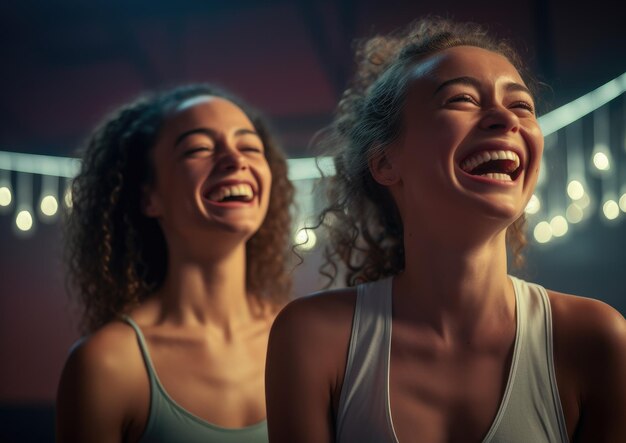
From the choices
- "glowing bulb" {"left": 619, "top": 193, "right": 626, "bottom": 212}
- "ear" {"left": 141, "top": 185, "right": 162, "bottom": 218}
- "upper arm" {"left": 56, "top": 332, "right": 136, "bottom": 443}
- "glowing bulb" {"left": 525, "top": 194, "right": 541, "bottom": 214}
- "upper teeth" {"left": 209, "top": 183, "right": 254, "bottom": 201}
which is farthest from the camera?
"glowing bulb" {"left": 619, "top": 193, "right": 626, "bottom": 212}

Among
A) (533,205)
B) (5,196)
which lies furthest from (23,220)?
(533,205)

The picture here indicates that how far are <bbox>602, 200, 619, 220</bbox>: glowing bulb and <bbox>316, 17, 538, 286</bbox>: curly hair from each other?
0.72 meters

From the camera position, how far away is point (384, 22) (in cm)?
242

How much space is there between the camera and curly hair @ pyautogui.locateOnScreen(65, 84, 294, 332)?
1.84 metres

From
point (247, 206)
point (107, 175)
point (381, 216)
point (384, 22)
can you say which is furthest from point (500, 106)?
point (384, 22)

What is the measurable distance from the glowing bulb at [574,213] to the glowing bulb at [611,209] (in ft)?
0.23

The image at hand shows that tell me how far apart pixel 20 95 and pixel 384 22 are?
1341mm

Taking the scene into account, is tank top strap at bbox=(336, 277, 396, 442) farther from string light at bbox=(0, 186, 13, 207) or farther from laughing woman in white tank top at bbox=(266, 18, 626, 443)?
string light at bbox=(0, 186, 13, 207)

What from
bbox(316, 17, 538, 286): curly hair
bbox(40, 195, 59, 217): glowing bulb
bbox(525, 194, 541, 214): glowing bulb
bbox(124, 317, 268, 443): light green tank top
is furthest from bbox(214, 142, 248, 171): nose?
bbox(40, 195, 59, 217): glowing bulb

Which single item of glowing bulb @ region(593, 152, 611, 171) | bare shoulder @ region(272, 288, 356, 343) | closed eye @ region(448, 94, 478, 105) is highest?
glowing bulb @ region(593, 152, 611, 171)

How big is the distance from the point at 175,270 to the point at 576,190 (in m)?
1.28

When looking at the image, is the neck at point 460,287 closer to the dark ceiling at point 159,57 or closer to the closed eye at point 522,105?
the closed eye at point 522,105

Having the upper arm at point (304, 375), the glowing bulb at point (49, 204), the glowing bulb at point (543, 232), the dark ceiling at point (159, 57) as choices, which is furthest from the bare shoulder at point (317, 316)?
the glowing bulb at point (49, 204)

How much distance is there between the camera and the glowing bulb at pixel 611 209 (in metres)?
2.18
